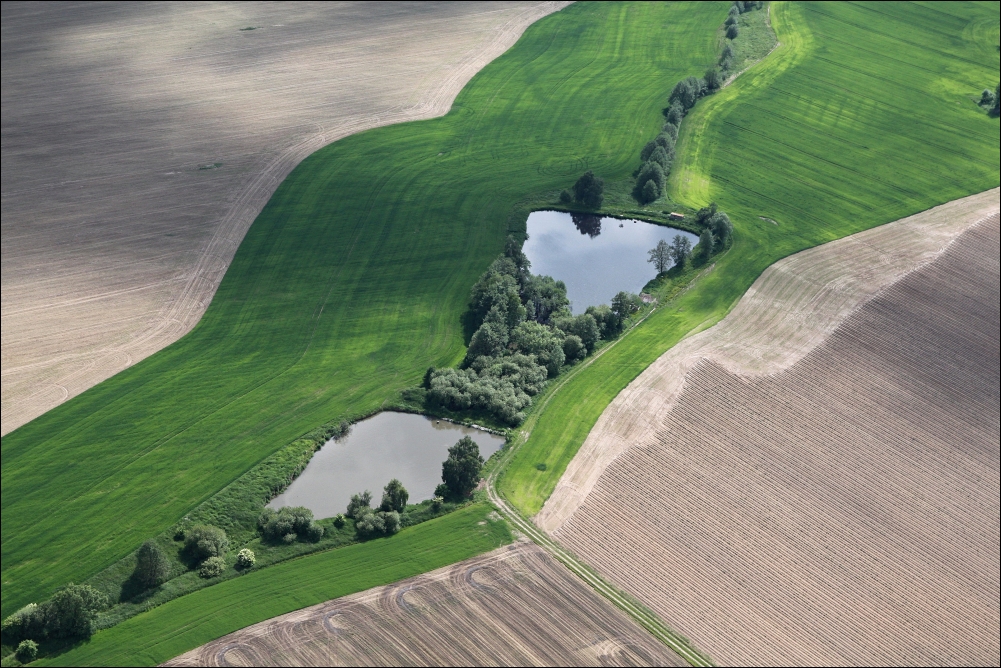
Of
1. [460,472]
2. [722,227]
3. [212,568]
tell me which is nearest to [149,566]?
[212,568]

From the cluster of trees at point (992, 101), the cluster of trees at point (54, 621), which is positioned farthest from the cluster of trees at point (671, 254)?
the cluster of trees at point (54, 621)

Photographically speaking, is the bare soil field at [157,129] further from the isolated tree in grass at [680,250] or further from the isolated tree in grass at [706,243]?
the isolated tree in grass at [706,243]

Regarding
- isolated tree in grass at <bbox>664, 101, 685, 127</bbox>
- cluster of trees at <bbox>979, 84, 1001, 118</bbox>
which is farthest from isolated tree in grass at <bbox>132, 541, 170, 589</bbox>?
cluster of trees at <bbox>979, 84, 1001, 118</bbox>

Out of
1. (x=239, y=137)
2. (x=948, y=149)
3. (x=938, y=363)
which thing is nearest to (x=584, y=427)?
(x=938, y=363)

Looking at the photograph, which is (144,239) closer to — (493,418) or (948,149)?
(493,418)

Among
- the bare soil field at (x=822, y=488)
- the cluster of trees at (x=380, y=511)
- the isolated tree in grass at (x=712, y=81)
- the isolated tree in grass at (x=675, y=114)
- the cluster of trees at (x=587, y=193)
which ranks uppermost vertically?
the isolated tree in grass at (x=712, y=81)

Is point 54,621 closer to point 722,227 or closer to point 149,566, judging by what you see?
point 149,566
